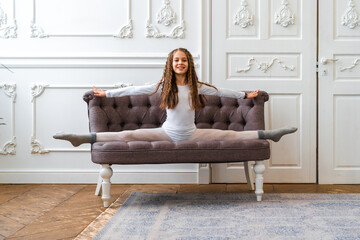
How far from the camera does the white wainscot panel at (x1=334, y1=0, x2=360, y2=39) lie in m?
3.58

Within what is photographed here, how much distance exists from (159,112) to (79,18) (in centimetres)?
109

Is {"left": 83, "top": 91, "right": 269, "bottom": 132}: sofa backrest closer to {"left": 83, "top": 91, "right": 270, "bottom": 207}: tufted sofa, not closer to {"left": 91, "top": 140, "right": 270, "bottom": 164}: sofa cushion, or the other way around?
{"left": 83, "top": 91, "right": 270, "bottom": 207}: tufted sofa

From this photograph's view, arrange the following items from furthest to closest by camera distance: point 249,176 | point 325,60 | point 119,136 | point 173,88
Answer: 1. point 325,60
2. point 249,176
3. point 173,88
4. point 119,136

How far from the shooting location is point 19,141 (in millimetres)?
3650

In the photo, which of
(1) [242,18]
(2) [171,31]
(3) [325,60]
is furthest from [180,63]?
(3) [325,60]

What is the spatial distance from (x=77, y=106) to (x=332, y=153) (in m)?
2.16

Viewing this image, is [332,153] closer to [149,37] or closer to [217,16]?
[217,16]

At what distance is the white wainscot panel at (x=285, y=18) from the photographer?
3594 mm

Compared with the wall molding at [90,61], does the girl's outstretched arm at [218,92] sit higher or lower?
lower

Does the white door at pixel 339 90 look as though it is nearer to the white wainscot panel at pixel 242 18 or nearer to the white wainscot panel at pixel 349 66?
the white wainscot panel at pixel 349 66

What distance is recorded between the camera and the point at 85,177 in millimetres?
3639

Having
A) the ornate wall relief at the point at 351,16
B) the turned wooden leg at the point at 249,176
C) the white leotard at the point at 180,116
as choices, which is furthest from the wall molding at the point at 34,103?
the ornate wall relief at the point at 351,16

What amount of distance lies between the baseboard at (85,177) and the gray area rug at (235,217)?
0.52 metres

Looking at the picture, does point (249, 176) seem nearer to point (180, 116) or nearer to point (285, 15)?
point (180, 116)
